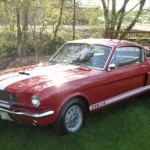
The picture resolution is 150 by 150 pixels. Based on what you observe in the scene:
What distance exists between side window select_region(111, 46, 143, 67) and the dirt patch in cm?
499

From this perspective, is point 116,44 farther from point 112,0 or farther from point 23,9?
point 112,0

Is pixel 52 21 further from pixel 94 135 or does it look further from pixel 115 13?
pixel 94 135

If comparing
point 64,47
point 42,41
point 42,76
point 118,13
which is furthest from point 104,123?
point 118,13

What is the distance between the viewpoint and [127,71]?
6695mm

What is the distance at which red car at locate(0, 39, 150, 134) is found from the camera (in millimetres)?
5145

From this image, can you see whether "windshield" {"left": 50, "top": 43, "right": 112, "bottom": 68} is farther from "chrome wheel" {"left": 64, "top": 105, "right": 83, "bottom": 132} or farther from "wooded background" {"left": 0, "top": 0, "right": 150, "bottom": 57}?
"wooded background" {"left": 0, "top": 0, "right": 150, "bottom": 57}

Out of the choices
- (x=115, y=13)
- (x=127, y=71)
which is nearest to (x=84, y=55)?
(x=127, y=71)

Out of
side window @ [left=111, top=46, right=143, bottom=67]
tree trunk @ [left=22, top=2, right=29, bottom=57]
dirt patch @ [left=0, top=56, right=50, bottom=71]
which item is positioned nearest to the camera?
side window @ [left=111, top=46, right=143, bottom=67]

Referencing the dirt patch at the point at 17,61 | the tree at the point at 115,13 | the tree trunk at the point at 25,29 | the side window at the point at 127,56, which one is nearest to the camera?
the side window at the point at 127,56

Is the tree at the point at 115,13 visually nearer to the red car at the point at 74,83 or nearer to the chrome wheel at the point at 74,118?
the red car at the point at 74,83

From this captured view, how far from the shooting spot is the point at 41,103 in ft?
16.6

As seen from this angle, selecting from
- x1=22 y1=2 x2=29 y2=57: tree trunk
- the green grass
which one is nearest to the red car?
the green grass

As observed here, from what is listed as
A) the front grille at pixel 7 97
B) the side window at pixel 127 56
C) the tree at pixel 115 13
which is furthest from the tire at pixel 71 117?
the tree at pixel 115 13

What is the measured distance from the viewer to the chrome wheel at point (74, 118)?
5535 millimetres
